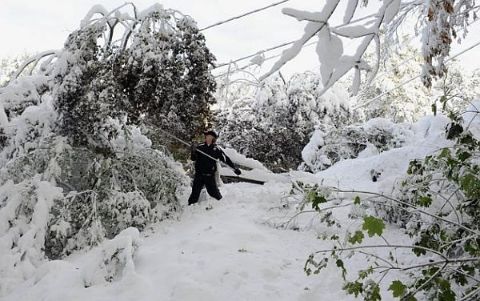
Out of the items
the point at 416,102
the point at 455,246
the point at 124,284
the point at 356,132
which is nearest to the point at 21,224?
the point at 124,284

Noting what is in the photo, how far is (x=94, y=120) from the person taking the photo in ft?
20.5

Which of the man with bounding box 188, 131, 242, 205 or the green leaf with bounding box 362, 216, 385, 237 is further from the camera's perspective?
the man with bounding box 188, 131, 242, 205

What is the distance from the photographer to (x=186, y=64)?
642 centimetres

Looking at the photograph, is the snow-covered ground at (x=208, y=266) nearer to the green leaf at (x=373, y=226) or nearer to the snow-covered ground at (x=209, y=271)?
the snow-covered ground at (x=209, y=271)

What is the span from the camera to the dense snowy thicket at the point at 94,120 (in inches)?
233

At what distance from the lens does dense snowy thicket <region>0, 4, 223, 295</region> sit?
591cm

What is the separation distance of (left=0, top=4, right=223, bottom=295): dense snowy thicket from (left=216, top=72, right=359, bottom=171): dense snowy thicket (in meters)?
7.64

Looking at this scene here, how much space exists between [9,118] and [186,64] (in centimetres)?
282

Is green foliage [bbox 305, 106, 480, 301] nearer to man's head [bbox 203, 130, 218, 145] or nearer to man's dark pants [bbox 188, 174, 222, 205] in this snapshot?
man's head [bbox 203, 130, 218, 145]

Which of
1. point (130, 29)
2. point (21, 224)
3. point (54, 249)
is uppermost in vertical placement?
point (130, 29)

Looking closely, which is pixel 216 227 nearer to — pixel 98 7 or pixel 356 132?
pixel 98 7

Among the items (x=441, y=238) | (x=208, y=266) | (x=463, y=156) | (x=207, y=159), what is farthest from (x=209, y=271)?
(x=207, y=159)

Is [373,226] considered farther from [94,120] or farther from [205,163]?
[205,163]

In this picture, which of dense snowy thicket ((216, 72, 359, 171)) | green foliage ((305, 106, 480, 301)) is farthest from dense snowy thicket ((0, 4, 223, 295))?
dense snowy thicket ((216, 72, 359, 171))
